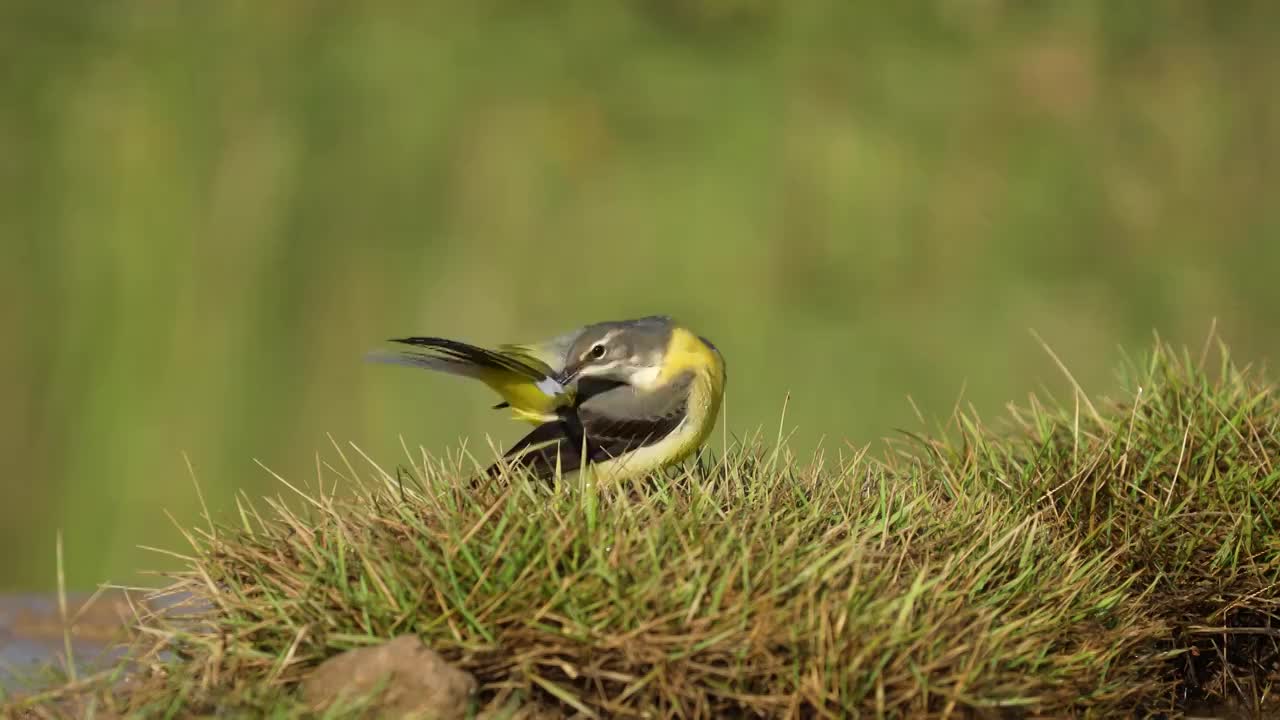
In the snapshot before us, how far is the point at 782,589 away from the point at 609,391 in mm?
1032

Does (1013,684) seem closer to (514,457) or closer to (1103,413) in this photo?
(514,457)

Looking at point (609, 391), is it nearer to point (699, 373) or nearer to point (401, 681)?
point (699, 373)

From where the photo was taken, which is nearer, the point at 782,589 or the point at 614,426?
the point at 782,589

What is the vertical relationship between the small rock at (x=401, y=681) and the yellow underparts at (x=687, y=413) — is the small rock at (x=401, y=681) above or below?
below

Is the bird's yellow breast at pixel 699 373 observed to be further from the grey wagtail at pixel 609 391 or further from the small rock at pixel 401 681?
the small rock at pixel 401 681

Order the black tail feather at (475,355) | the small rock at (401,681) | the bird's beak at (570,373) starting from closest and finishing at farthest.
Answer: the small rock at (401,681), the black tail feather at (475,355), the bird's beak at (570,373)

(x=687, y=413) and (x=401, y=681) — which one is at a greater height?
(x=687, y=413)

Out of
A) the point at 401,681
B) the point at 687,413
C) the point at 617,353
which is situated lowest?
the point at 401,681

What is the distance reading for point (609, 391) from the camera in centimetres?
321

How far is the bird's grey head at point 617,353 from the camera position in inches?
124

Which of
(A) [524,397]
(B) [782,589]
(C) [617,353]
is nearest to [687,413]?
(C) [617,353]

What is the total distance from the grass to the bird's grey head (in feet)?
0.92

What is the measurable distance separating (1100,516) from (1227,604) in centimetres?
32

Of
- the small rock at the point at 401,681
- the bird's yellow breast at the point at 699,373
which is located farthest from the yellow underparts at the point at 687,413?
the small rock at the point at 401,681
